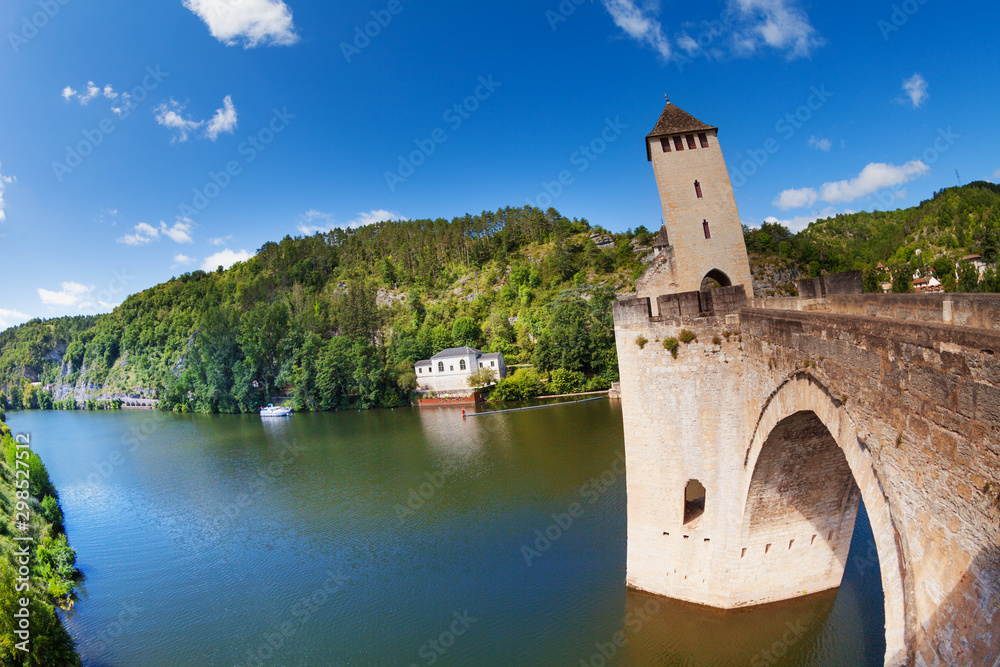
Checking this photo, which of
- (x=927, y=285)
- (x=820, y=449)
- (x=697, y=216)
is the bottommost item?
(x=820, y=449)

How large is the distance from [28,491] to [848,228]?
11119cm

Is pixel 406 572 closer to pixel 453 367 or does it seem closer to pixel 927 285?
pixel 453 367

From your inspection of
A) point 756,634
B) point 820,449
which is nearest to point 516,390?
point 756,634

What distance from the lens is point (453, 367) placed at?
1813 inches

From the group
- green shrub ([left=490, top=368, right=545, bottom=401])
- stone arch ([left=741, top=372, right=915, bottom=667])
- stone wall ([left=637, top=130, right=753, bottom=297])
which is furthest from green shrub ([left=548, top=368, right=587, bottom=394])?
stone arch ([left=741, top=372, right=915, bottom=667])

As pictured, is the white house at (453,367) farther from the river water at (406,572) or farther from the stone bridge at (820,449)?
the stone bridge at (820,449)

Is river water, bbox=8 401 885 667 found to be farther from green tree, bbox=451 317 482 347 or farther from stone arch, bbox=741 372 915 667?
green tree, bbox=451 317 482 347

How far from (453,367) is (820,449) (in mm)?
38851

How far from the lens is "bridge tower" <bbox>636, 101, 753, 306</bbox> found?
1072 cm

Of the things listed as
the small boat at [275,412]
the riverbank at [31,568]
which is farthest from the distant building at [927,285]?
the small boat at [275,412]

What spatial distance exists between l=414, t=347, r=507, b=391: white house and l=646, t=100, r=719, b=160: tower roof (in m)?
34.8

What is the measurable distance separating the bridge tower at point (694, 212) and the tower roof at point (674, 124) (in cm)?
2

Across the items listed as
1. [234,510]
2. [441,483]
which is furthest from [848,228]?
[234,510]

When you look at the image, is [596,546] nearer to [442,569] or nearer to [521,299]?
[442,569]
